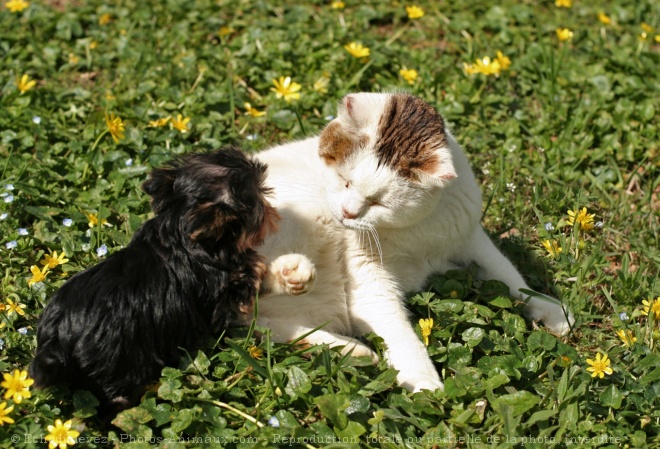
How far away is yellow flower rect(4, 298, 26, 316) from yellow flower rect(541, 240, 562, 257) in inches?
94.2

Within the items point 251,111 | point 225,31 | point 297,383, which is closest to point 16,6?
point 225,31

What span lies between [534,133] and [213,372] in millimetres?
2691

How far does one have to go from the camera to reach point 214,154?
2963 mm

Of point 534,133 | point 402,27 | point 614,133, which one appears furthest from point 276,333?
point 402,27

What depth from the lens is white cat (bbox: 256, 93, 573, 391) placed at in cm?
303

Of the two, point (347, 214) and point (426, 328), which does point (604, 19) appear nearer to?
point (347, 214)

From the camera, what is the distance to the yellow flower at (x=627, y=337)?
3.14 metres

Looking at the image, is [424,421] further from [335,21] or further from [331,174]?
[335,21]

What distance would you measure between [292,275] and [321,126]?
1.80m

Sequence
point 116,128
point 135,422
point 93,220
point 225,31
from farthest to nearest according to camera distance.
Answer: point 225,31, point 116,128, point 93,220, point 135,422

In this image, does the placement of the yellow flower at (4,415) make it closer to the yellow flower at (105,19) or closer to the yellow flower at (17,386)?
the yellow flower at (17,386)

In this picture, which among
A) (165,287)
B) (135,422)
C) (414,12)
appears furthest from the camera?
(414,12)

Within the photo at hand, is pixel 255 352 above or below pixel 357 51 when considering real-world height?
below

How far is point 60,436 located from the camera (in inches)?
96.3
